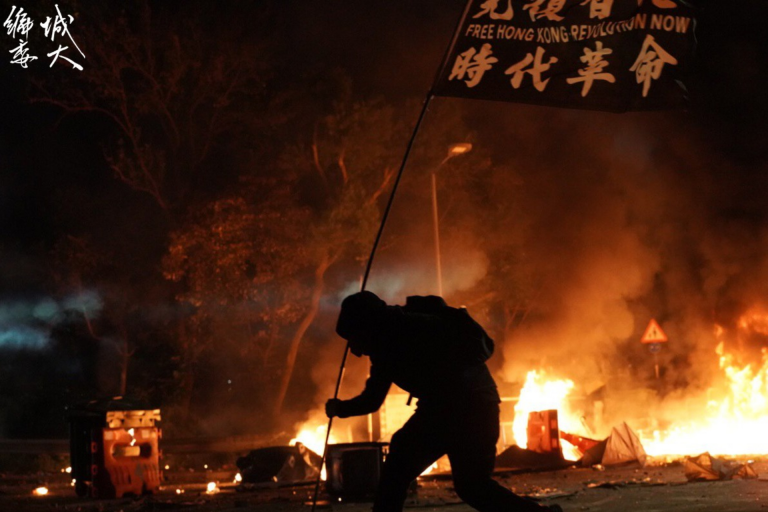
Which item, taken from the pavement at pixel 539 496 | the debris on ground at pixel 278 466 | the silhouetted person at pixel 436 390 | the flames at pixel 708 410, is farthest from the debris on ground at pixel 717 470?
the silhouetted person at pixel 436 390

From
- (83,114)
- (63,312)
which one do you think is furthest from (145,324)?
(83,114)

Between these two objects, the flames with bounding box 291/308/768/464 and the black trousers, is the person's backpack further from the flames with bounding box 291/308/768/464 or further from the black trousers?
the flames with bounding box 291/308/768/464

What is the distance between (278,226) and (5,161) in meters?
7.81

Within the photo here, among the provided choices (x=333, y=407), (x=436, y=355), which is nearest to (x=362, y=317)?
(x=436, y=355)

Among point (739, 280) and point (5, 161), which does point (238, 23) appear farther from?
point (739, 280)

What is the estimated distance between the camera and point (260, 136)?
2223 cm

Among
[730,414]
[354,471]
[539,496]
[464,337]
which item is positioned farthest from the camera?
[730,414]

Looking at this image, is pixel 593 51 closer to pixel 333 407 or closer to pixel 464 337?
pixel 464 337

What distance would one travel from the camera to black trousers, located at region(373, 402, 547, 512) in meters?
4.60

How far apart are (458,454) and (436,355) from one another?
506 mm

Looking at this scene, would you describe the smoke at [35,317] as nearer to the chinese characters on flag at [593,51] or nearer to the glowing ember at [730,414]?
the glowing ember at [730,414]

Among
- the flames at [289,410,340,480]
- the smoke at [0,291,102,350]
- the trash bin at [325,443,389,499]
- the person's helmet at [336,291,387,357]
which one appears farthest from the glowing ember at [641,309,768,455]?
the smoke at [0,291,102,350]

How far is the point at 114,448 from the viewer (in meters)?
12.3

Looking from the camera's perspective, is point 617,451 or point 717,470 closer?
point 717,470
